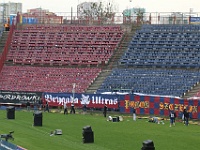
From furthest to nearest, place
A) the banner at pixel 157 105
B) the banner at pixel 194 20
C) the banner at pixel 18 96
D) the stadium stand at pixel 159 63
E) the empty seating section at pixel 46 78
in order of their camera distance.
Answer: the banner at pixel 194 20
the empty seating section at pixel 46 78
the banner at pixel 18 96
the stadium stand at pixel 159 63
the banner at pixel 157 105

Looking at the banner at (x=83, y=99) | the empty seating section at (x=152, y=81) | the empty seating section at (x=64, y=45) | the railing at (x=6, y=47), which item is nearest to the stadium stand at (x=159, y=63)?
the empty seating section at (x=152, y=81)

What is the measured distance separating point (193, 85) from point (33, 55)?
81.9 feet

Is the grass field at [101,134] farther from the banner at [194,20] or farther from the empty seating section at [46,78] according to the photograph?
A: the banner at [194,20]

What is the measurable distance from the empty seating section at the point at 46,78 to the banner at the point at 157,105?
1103cm

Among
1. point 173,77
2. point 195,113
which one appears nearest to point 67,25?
point 173,77

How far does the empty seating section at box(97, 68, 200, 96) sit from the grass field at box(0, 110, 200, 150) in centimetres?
982

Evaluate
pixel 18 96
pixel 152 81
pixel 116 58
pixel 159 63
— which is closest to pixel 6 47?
pixel 116 58

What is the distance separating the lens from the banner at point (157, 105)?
4588cm

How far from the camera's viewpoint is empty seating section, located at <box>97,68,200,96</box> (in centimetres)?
5587

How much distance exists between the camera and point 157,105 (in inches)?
1939

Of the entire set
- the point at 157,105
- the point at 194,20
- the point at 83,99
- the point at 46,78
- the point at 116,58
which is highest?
the point at 194,20

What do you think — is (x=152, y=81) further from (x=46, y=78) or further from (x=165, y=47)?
(x=46, y=78)

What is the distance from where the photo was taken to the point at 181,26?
69.6 meters

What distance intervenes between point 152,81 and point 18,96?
13.6 m
